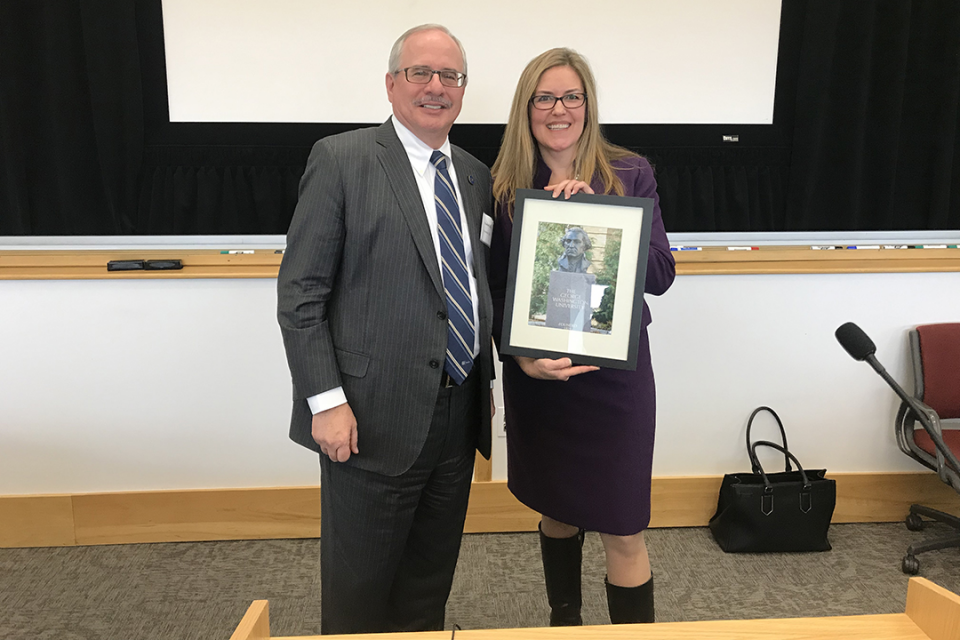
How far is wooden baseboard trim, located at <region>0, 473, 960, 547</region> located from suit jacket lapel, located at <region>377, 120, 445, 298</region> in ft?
5.14

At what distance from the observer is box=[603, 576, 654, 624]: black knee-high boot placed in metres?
1.89

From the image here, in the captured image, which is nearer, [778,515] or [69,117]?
[69,117]

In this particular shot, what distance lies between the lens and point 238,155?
8.83ft

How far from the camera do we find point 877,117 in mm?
2812

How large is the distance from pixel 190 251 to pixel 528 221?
171 centimetres

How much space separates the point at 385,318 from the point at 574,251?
0.47m

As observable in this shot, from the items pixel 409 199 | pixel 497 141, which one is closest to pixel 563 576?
pixel 409 199

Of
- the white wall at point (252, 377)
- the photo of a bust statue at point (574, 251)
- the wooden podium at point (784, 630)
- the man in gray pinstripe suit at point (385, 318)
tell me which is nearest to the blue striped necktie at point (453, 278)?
the man in gray pinstripe suit at point (385, 318)

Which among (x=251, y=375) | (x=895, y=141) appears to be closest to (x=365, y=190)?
(x=251, y=375)

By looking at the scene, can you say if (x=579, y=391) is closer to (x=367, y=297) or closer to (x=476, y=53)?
(x=367, y=297)

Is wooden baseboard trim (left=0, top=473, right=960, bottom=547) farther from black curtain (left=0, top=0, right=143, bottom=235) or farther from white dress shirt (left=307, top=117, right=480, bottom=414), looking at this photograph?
white dress shirt (left=307, top=117, right=480, bottom=414)

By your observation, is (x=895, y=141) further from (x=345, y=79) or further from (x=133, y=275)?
(x=133, y=275)

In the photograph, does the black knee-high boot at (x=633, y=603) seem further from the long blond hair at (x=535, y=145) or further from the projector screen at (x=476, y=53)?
the projector screen at (x=476, y=53)

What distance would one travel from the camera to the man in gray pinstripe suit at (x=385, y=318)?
60.4 inches
